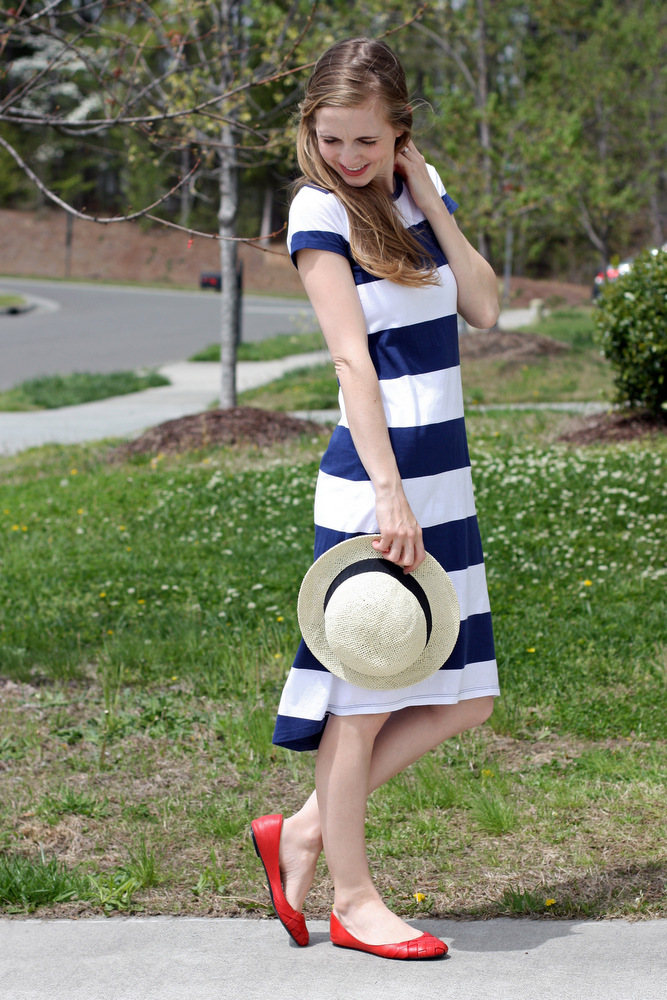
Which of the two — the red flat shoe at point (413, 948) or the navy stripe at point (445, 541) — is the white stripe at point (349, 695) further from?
the red flat shoe at point (413, 948)

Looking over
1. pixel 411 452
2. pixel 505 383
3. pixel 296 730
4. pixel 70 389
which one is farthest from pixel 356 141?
pixel 70 389

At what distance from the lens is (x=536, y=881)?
104 inches

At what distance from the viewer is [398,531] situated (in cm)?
217

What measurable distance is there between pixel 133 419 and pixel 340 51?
8560 mm

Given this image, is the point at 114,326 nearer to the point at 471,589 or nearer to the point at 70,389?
the point at 70,389

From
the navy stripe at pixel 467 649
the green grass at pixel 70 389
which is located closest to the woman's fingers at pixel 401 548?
the navy stripe at pixel 467 649

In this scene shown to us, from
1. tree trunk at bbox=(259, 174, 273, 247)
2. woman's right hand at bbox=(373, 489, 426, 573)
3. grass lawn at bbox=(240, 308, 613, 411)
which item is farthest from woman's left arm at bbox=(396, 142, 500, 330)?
tree trunk at bbox=(259, 174, 273, 247)

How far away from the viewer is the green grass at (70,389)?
11805 mm

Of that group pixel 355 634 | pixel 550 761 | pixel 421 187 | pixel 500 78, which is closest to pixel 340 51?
pixel 421 187

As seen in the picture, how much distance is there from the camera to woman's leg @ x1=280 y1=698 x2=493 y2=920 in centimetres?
238

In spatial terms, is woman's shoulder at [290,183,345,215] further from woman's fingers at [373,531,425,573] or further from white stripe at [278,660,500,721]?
white stripe at [278,660,500,721]

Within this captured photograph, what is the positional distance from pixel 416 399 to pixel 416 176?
1.74ft

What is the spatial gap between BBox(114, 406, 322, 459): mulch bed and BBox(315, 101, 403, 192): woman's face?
5930 millimetres

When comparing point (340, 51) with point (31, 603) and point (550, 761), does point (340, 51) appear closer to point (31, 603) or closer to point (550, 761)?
point (550, 761)
